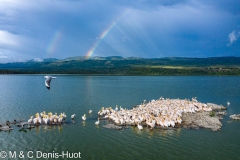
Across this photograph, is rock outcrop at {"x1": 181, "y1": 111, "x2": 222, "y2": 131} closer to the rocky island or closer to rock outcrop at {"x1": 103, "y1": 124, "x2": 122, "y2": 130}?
the rocky island

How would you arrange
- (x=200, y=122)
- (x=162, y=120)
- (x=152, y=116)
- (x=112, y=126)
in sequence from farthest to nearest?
1. (x=152, y=116)
2. (x=200, y=122)
3. (x=162, y=120)
4. (x=112, y=126)

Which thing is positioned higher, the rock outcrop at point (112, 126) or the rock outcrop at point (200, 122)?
the rock outcrop at point (200, 122)

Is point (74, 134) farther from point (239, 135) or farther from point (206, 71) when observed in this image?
point (206, 71)

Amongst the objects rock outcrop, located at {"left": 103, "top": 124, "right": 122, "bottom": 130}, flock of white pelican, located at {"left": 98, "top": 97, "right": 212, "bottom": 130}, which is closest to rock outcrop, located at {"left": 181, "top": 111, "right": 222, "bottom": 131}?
flock of white pelican, located at {"left": 98, "top": 97, "right": 212, "bottom": 130}

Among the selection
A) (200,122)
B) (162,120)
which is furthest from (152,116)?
(200,122)

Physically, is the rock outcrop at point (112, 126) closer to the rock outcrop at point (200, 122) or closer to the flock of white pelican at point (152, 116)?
the flock of white pelican at point (152, 116)

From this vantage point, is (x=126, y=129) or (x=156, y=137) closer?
(x=156, y=137)

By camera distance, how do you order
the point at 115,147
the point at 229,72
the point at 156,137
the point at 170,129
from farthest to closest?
the point at 229,72 → the point at 170,129 → the point at 156,137 → the point at 115,147

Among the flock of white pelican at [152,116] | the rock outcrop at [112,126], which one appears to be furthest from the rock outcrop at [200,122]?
the rock outcrop at [112,126]

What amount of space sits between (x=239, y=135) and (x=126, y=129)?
12314 mm

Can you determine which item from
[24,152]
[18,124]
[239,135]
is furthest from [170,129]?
[18,124]

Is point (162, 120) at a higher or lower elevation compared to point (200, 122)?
higher

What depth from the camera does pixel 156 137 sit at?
23797 millimetres

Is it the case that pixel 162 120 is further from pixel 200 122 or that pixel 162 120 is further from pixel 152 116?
pixel 200 122
